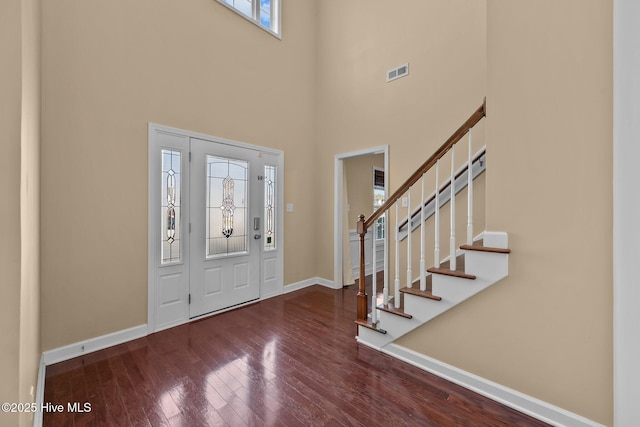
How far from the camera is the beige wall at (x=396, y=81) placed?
315cm

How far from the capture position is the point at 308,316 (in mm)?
3348

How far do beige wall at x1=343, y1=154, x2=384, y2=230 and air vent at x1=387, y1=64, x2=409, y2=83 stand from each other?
1416mm

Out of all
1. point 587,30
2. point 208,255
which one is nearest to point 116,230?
point 208,255

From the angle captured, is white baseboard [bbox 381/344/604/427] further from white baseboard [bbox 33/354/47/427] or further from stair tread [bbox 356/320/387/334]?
white baseboard [bbox 33/354/47/427]

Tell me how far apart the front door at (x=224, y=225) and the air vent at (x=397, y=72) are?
2.15 m

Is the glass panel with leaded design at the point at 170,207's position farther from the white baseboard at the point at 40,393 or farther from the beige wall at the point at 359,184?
the beige wall at the point at 359,184

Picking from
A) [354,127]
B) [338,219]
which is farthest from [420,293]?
[354,127]

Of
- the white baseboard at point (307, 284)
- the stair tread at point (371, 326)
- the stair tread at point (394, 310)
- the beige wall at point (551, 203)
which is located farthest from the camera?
the white baseboard at point (307, 284)

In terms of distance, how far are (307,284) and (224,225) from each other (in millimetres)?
1824

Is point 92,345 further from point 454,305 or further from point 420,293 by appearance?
point 454,305

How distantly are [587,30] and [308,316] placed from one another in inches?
133

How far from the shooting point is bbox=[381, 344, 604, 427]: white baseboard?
1.65m
